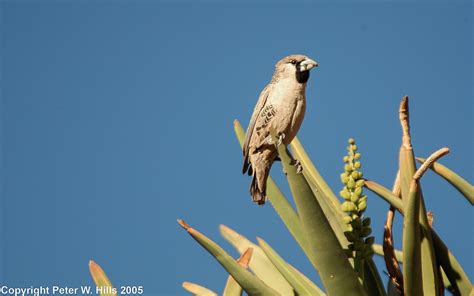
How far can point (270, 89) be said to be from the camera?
4.95 m

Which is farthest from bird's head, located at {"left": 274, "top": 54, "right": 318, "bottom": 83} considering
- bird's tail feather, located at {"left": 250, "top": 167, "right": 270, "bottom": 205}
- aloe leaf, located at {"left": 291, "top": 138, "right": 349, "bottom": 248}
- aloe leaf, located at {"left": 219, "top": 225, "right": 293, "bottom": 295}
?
aloe leaf, located at {"left": 219, "top": 225, "right": 293, "bottom": 295}

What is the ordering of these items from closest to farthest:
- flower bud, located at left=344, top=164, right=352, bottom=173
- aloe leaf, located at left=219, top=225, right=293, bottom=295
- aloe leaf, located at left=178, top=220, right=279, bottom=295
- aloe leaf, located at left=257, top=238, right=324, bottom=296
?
1. aloe leaf, located at left=178, top=220, right=279, bottom=295
2. flower bud, located at left=344, top=164, right=352, bottom=173
3. aloe leaf, located at left=257, top=238, right=324, bottom=296
4. aloe leaf, located at left=219, top=225, right=293, bottom=295

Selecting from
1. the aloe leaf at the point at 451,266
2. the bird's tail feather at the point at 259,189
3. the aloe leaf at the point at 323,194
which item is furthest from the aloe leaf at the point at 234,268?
the bird's tail feather at the point at 259,189

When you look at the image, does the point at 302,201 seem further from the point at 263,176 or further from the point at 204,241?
the point at 263,176

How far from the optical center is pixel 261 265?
13.7 feet

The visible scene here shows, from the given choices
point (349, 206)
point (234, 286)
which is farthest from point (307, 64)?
point (234, 286)

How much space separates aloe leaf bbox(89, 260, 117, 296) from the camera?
2.97m

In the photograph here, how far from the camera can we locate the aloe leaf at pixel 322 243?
2.81 metres

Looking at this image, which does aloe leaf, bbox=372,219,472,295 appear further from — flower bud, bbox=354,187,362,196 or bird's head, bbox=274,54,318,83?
bird's head, bbox=274,54,318,83

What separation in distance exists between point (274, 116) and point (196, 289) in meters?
1.42

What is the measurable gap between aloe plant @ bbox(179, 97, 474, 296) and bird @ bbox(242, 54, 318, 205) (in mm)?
991

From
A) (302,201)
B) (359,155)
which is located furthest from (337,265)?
(359,155)

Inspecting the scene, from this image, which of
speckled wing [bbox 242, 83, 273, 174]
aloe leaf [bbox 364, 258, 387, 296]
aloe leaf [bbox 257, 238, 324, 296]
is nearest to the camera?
aloe leaf [bbox 364, 258, 387, 296]

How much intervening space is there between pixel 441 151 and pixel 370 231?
0.51 metres
